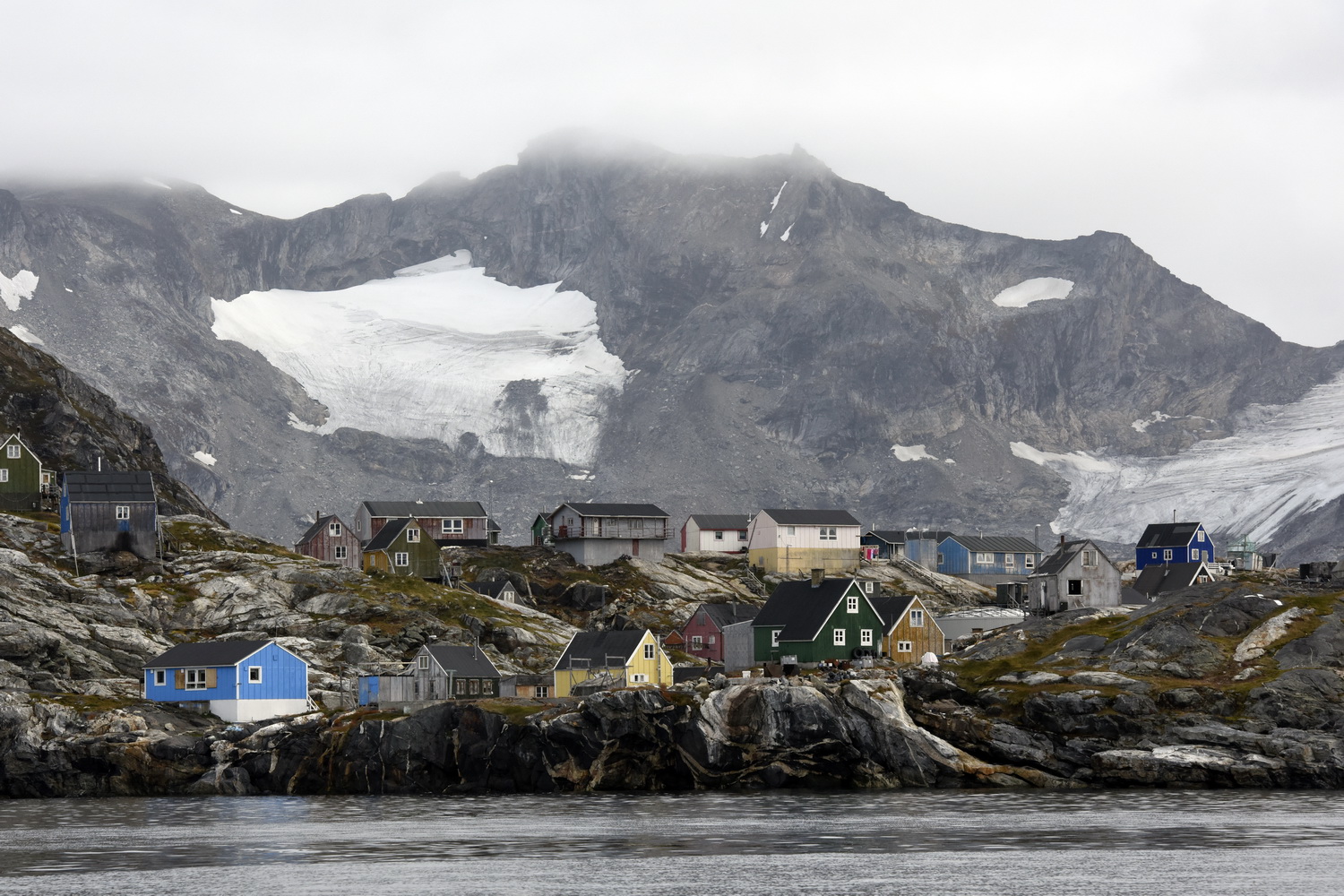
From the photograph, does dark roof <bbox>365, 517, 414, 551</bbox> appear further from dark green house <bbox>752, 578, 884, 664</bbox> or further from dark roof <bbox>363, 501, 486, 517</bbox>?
dark green house <bbox>752, 578, 884, 664</bbox>

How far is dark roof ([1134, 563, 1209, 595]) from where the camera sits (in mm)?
157875

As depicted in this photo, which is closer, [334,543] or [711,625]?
[711,625]

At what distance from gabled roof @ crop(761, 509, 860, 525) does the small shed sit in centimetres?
7929

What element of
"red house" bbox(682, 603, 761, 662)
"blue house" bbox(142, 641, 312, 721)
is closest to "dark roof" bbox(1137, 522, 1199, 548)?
"red house" bbox(682, 603, 761, 662)

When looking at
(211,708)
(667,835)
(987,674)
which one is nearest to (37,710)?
(211,708)

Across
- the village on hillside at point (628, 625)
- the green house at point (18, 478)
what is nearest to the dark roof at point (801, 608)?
the village on hillside at point (628, 625)

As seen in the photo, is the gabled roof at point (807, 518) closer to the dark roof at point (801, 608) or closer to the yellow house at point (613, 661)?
the dark roof at point (801, 608)

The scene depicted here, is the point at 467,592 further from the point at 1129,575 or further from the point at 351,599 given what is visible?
the point at 1129,575

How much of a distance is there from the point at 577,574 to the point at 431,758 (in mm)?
72761

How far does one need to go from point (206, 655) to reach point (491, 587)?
4856 centimetres

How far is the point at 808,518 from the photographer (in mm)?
196625

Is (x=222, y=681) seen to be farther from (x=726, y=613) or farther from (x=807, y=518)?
(x=807, y=518)

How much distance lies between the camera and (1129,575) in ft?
618

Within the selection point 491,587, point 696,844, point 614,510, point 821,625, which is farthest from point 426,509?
point 696,844
